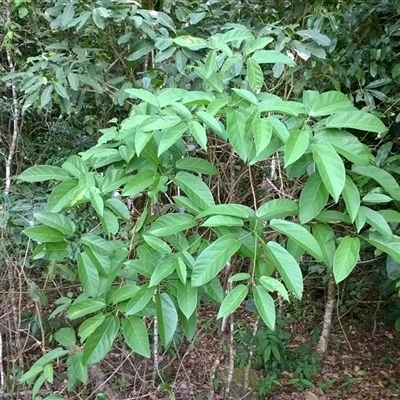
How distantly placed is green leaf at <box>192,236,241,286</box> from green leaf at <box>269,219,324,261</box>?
0.35 ft

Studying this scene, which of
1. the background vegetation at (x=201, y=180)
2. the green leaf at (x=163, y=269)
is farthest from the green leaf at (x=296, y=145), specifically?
the green leaf at (x=163, y=269)

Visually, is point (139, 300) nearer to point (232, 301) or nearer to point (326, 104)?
point (232, 301)

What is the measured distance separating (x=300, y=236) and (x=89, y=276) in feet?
1.82

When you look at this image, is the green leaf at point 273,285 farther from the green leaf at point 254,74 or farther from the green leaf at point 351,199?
the green leaf at point 254,74

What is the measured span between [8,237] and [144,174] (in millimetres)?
1324

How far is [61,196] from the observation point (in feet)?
3.93

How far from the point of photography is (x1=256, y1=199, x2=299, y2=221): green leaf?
104 cm

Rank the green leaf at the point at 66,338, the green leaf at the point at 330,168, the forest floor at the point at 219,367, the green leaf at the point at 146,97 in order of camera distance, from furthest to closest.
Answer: the forest floor at the point at 219,367 → the green leaf at the point at 66,338 → the green leaf at the point at 146,97 → the green leaf at the point at 330,168

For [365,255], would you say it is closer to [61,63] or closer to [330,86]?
[330,86]

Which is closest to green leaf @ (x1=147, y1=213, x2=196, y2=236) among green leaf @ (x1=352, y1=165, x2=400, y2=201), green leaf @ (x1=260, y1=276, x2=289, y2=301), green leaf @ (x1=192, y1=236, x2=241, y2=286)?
green leaf @ (x1=192, y1=236, x2=241, y2=286)

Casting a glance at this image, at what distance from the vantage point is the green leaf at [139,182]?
1.12 m

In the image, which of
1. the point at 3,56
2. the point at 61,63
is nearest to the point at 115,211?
the point at 61,63

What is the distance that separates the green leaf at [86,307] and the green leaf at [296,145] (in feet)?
2.00

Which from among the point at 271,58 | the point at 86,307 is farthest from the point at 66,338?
the point at 271,58
